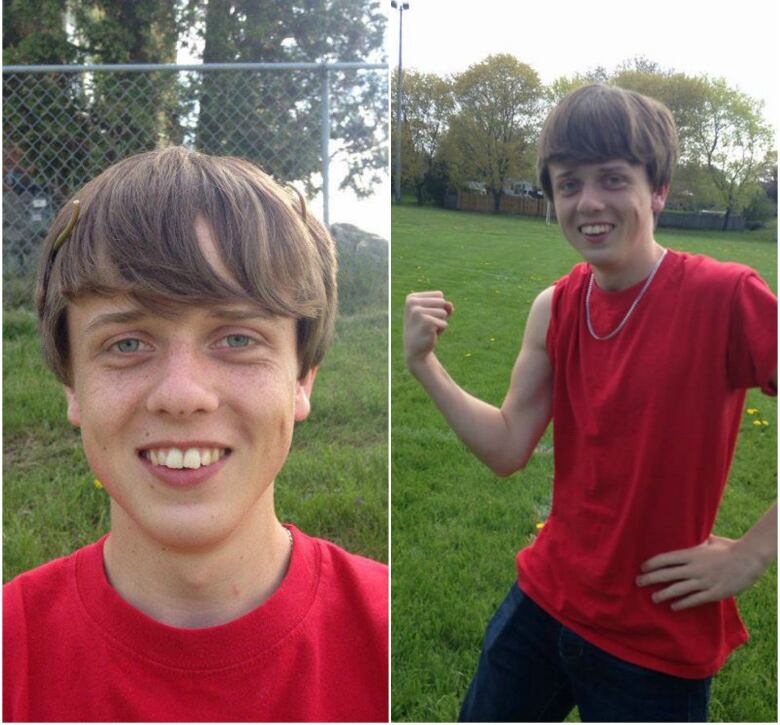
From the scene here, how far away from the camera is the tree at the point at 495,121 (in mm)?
703

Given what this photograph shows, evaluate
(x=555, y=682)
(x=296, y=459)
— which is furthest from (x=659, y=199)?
(x=296, y=459)

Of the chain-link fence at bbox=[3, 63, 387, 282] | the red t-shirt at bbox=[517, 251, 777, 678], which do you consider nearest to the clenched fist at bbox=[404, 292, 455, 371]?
the red t-shirt at bbox=[517, 251, 777, 678]

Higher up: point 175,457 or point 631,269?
point 631,269

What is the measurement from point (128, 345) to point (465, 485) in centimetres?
41

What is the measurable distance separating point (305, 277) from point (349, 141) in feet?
1.00

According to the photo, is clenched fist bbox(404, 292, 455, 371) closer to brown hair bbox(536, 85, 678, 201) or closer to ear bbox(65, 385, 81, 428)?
brown hair bbox(536, 85, 678, 201)

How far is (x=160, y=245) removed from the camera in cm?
62

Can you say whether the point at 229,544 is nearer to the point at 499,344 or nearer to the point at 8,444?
the point at 499,344

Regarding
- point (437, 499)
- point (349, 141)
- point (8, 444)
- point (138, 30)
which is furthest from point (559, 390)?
point (8, 444)

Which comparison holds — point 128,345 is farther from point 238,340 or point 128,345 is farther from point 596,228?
point 596,228

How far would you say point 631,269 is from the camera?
61 cm

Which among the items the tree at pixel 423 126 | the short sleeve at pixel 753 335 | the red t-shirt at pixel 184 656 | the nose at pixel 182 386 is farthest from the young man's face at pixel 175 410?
the short sleeve at pixel 753 335

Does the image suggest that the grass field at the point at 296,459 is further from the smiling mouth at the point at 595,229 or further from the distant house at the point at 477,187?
the smiling mouth at the point at 595,229

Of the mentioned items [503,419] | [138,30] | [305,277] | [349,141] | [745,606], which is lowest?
[745,606]
